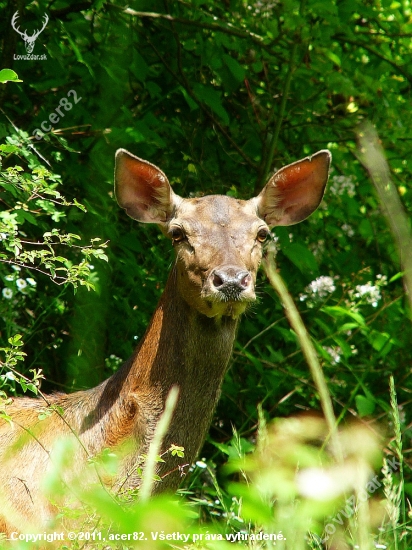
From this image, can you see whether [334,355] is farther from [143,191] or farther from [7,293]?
[7,293]

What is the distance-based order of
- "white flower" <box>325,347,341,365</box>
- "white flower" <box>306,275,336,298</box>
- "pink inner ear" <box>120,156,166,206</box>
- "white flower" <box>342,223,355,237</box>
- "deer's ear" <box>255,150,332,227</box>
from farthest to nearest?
"white flower" <box>342,223,355,237</box> → "white flower" <box>306,275,336,298</box> → "white flower" <box>325,347,341,365</box> → "deer's ear" <box>255,150,332,227</box> → "pink inner ear" <box>120,156,166,206</box>

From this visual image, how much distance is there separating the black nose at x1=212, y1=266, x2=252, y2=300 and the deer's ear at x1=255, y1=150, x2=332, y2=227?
1.19 metres

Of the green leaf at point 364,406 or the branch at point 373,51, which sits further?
the branch at point 373,51

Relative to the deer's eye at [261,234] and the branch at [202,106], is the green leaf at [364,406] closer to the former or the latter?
the deer's eye at [261,234]

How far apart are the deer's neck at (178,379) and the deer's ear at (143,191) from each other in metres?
0.74

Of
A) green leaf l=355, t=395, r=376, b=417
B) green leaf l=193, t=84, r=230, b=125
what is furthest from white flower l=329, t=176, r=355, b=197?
green leaf l=355, t=395, r=376, b=417

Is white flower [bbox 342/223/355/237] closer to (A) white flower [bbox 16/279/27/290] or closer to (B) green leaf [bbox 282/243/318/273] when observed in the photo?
(B) green leaf [bbox 282/243/318/273]

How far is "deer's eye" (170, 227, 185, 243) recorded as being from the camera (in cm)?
468

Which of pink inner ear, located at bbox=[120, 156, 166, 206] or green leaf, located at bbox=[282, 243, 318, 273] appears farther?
green leaf, located at bbox=[282, 243, 318, 273]

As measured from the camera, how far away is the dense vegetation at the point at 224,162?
19.8 ft

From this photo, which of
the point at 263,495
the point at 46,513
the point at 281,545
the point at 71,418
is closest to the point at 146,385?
the point at 71,418

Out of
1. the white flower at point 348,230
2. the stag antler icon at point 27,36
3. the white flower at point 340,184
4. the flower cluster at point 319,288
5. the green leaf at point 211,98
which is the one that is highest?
the stag antler icon at point 27,36

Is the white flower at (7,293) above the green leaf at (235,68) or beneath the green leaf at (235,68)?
beneath

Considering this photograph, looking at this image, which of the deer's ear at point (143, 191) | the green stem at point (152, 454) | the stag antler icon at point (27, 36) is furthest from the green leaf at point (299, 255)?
the green stem at point (152, 454)
